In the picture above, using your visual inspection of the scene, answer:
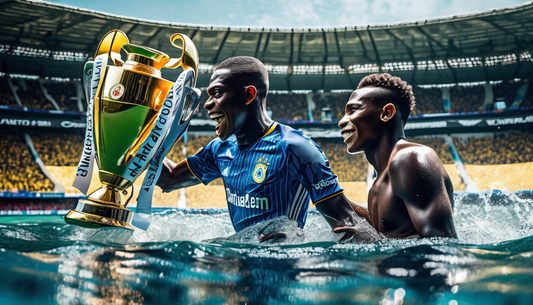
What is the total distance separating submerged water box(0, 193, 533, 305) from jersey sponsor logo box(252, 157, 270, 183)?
20.9 inches

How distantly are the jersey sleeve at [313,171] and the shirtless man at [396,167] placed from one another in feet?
0.98

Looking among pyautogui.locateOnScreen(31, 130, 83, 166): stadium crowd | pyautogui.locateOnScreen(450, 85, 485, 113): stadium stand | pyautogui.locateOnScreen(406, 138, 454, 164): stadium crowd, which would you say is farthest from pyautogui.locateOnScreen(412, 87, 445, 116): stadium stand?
pyautogui.locateOnScreen(31, 130, 83, 166): stadium crowd

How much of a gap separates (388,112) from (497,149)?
1950 centimetres

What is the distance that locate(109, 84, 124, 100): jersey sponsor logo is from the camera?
5.62ft

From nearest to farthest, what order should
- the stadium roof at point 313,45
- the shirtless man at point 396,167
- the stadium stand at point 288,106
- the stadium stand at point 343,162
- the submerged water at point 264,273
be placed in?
the submerged water at point 264,273 → the shirtless man at point 396,167 → the stadium roof at point 313,45 → the stadium stand at point 343,162 → the stadium stand at point 288,106

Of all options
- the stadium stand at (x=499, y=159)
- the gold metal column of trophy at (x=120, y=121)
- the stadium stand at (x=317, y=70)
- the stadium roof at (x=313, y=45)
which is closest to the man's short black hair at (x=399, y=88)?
the gold metal column of trophy at (x=120, y=121)

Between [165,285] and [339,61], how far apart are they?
20.1m

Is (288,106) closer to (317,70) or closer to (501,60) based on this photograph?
(317,70)

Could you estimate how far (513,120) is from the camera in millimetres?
17984

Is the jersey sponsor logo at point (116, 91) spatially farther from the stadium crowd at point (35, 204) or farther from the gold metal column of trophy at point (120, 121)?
the stadium crowd at point (35, 204)

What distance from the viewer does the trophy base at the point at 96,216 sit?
1578 mm

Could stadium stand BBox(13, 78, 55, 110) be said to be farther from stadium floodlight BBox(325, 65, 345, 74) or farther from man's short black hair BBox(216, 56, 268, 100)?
man's short black hair BBox(216, 56, 268, 100)

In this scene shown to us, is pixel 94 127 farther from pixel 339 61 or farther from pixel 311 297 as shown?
pixel 339 61

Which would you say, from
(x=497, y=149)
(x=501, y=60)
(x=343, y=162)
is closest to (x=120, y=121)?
(x=343, y=162)
